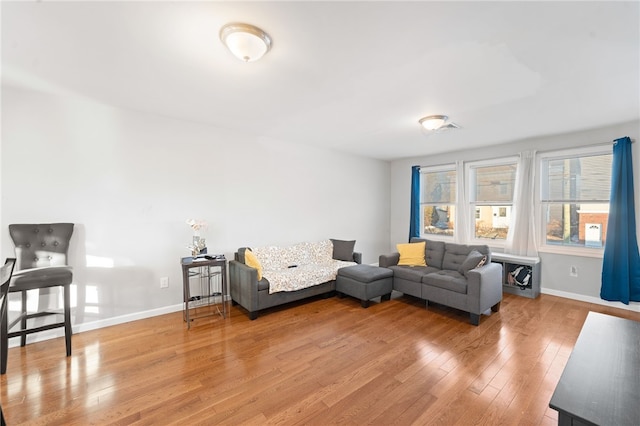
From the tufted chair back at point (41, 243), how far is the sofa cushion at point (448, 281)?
4108 millimetres

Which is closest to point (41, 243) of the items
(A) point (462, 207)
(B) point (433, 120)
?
(B) point (433, 120)

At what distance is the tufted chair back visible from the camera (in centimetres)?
250

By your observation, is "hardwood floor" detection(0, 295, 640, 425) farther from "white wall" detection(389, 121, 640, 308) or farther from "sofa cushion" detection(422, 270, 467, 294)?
"white wall" detection(389, 121, 640, 308)

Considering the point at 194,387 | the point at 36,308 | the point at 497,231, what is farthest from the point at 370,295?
the point at 36,308

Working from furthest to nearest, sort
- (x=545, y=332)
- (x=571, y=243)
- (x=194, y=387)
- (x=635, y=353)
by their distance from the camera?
1. (x=571, y=243)
2. (x=545, y=332)
3. (x=194, y=387)
4. (x=635, y=353)

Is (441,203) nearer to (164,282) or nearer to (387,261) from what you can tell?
(387,261)

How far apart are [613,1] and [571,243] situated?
373cm

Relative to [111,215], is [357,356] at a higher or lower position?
lower

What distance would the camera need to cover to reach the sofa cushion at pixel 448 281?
10.5 ft

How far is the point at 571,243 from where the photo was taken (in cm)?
403

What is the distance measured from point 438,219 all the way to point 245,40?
16.6 feet

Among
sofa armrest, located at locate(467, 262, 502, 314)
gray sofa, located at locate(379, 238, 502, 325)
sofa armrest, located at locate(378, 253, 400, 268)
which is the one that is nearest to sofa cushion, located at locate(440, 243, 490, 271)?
gray sofa, located at locate(379, 238, 502, 325)

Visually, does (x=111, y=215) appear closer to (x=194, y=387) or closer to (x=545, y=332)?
(x=194, y=387)

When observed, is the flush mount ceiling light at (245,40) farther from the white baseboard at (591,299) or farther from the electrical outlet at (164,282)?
the white baseboard at (591,299)
